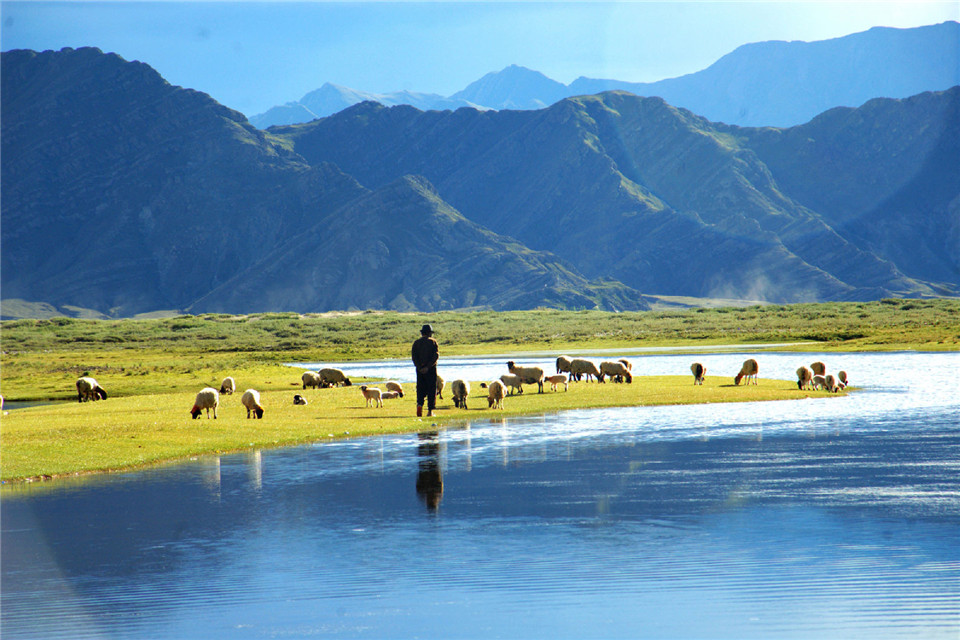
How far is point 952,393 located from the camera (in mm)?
46469

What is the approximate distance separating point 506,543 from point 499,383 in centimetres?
2459

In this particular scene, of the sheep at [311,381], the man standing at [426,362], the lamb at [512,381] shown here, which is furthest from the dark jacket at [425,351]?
the sheep at [311,381]

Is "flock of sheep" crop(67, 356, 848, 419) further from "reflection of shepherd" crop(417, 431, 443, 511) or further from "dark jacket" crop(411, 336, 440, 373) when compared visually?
"reflection of shepherd" crop(417, 431, 443, 511)

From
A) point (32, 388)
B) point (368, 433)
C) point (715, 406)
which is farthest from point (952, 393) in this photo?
point (32, 388)

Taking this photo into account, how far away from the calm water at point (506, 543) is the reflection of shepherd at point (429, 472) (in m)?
0.14

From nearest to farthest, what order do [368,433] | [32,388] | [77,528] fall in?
[77,528] < [368,433] < [32,388]

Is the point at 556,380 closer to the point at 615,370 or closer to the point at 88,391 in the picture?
the point at 615,370

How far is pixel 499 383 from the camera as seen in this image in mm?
41438

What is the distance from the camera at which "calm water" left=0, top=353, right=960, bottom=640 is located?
12766 millimetres

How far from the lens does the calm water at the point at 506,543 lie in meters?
12.8

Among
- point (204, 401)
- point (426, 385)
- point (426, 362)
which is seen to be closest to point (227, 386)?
point (204, 401)

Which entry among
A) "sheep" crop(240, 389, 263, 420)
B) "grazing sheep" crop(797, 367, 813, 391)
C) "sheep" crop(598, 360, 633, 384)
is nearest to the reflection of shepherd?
"sheep" crop(240, 389, 263, 420)

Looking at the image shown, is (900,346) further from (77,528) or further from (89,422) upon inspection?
(77,528)

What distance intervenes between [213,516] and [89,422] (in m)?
18.3
